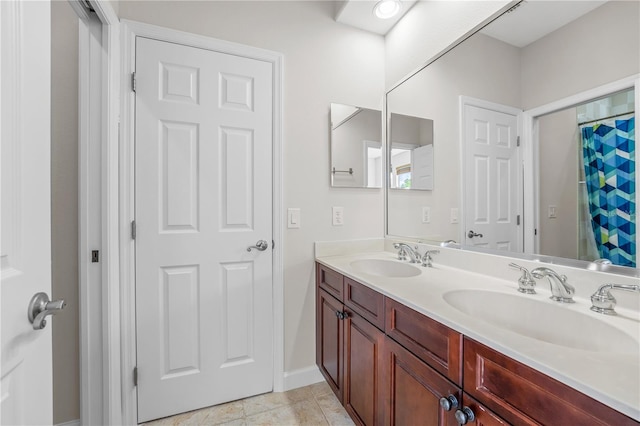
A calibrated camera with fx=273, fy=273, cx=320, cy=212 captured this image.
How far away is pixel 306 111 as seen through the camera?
180 centimetres

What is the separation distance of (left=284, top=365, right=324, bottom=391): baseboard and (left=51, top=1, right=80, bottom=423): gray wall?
1.12 meters

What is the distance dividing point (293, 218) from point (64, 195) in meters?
1.17

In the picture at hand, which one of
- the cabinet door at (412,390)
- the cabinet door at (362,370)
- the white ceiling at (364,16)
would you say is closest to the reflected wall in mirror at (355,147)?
the white ceiling at (364,16)

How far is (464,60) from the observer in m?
1.42

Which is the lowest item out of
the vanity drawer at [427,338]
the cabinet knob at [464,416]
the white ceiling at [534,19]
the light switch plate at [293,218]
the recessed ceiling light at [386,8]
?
the cabinet knob at [464,416]

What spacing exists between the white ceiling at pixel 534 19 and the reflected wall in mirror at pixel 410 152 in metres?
0.56

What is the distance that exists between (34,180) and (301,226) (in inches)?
51.0

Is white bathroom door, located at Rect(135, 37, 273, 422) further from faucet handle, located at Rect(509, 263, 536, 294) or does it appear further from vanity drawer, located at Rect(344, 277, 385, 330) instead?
faucet handle, located at Rect(509, 263, 536, 294)

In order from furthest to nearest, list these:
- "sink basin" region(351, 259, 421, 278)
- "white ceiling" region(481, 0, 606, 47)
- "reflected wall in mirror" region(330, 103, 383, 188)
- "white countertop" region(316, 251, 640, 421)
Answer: "reflected wall in mirror" region(330, 103, 383, 188), "sink basin" region(351, 259, 421, 278), "white ceiling" region(481, 0, 606, 47), "white countertop" region(316, 251, 640, 421)

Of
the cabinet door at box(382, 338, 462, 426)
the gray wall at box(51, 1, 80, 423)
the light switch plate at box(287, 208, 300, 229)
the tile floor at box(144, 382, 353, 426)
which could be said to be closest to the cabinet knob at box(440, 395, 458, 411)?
the cabinet door at box(382, 338, 462, 426)

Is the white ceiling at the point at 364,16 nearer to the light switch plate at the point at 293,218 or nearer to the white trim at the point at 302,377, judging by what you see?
the light switch plate at the point at 293,218

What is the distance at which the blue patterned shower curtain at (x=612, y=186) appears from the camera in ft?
2.88

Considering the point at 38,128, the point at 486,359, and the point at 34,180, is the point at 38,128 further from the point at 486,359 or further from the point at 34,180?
the point at 486,359

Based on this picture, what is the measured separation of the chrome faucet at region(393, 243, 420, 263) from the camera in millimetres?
1623
